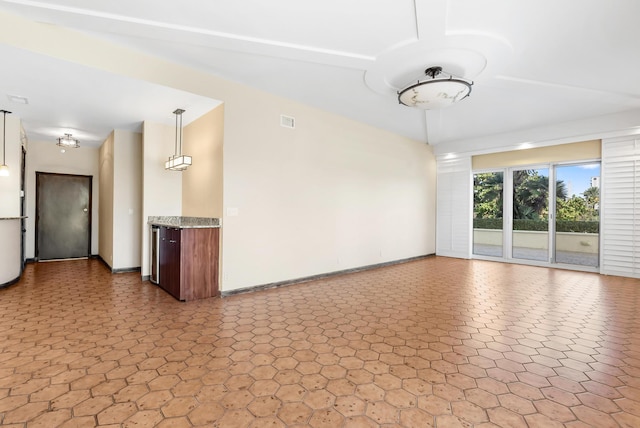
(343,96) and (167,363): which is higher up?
(343,96)

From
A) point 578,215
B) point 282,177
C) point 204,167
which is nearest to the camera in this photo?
point 204,167

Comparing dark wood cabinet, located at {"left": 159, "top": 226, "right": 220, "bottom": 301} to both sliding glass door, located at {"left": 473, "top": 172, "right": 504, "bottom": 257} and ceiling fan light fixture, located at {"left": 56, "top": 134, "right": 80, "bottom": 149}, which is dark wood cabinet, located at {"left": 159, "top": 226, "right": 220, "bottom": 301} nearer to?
ceiling fan light fixture, located at {"left": 56, "top": 134, "right": 80, "bottom": 149}

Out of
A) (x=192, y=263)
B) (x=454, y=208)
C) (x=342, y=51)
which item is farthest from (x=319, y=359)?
(x=454, y=208)

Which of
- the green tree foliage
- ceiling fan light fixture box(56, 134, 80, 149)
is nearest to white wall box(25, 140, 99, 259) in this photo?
ceiling fan light fixture box(56, 134, 80, 149)

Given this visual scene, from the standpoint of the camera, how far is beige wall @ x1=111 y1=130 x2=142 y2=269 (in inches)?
233

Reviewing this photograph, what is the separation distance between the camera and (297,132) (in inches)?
206

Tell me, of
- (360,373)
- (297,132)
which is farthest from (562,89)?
(360,373)

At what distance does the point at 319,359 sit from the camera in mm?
2596

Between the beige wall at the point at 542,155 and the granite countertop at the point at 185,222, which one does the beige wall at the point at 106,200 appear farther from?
the beige wall at the point at 542,155

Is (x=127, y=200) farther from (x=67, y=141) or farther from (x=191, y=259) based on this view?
(x=191, y=259)

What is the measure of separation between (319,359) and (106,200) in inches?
254

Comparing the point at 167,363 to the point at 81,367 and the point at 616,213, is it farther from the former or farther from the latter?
the point at 616,213

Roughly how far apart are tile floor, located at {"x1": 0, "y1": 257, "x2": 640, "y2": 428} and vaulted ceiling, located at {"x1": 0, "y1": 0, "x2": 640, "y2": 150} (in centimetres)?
283

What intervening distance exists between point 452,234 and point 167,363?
7545 millimetres
